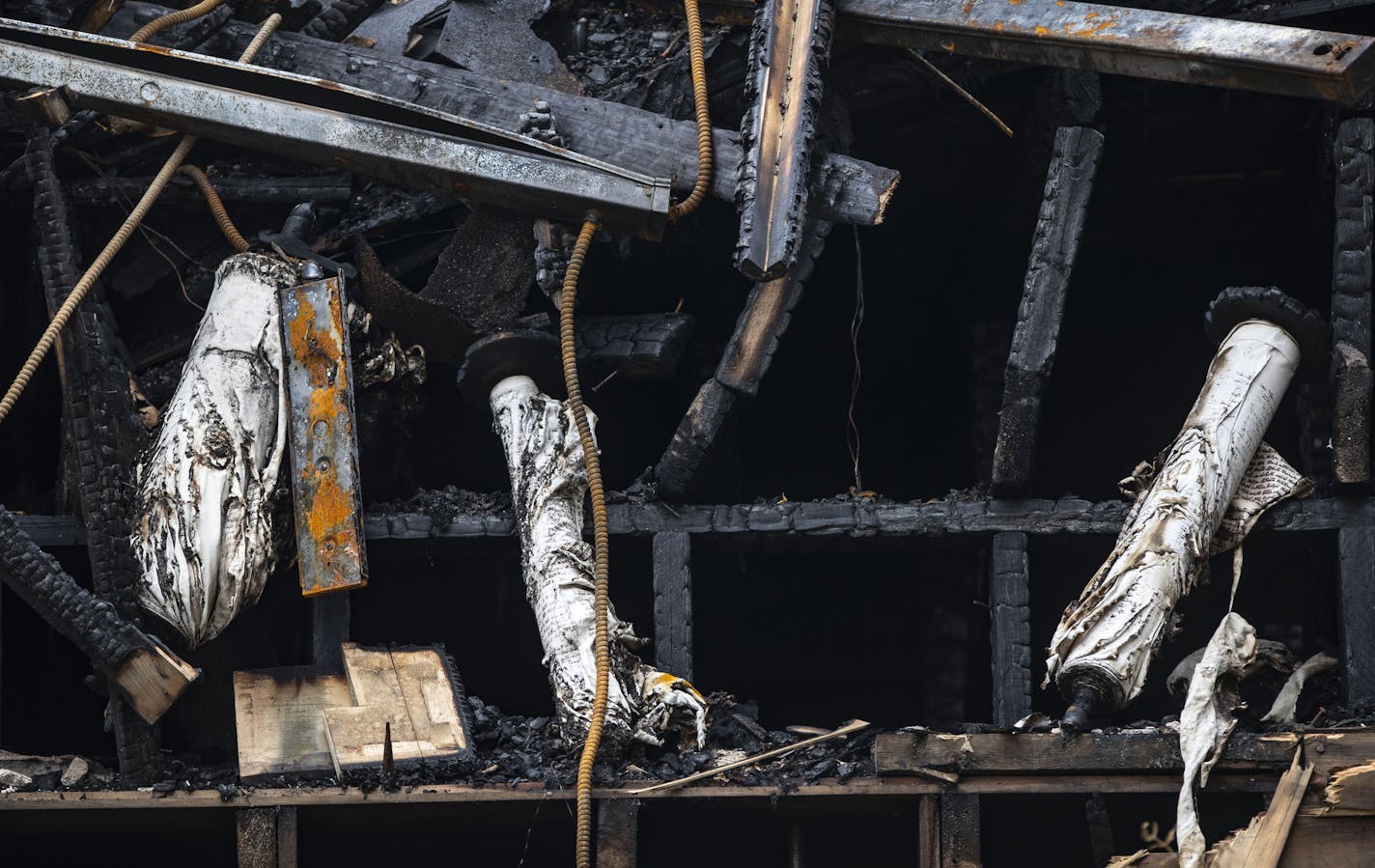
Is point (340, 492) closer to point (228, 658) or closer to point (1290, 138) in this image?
point (228, 658)

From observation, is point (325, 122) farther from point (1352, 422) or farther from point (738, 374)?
point (1352, 422)

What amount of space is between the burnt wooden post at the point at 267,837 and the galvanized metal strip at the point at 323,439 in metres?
0.98

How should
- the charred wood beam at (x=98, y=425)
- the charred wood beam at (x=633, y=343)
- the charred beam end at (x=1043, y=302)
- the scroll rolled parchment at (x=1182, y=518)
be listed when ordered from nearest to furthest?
the scroll rolled parchment at (x=1182, y=518)
the charred wood beam at (x=98, y=425)
the charred beam end at (x=1043, y=302)
the charred wood beam at (x=633, y=343)

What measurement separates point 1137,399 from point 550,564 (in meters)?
4.78

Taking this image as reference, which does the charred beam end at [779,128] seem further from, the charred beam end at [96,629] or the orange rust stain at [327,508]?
the charred beam end at [96,629]

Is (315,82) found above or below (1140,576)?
above

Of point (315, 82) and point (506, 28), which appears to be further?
point (506, 28)

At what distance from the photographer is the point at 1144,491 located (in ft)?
25.6

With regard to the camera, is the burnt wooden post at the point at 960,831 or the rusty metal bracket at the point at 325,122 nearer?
the burnt wooden post at the point at 960,831

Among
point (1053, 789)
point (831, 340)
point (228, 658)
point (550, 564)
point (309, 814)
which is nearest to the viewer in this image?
point (1053, 789)

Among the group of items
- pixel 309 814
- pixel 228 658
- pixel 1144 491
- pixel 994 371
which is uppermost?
pixel 994 371

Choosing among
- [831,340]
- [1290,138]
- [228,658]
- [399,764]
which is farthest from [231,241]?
[1290,138]

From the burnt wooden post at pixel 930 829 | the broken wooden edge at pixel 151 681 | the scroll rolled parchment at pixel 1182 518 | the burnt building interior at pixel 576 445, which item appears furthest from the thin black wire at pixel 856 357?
the broken wooden edge at pixel 151 681

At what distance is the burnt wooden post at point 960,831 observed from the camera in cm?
704
